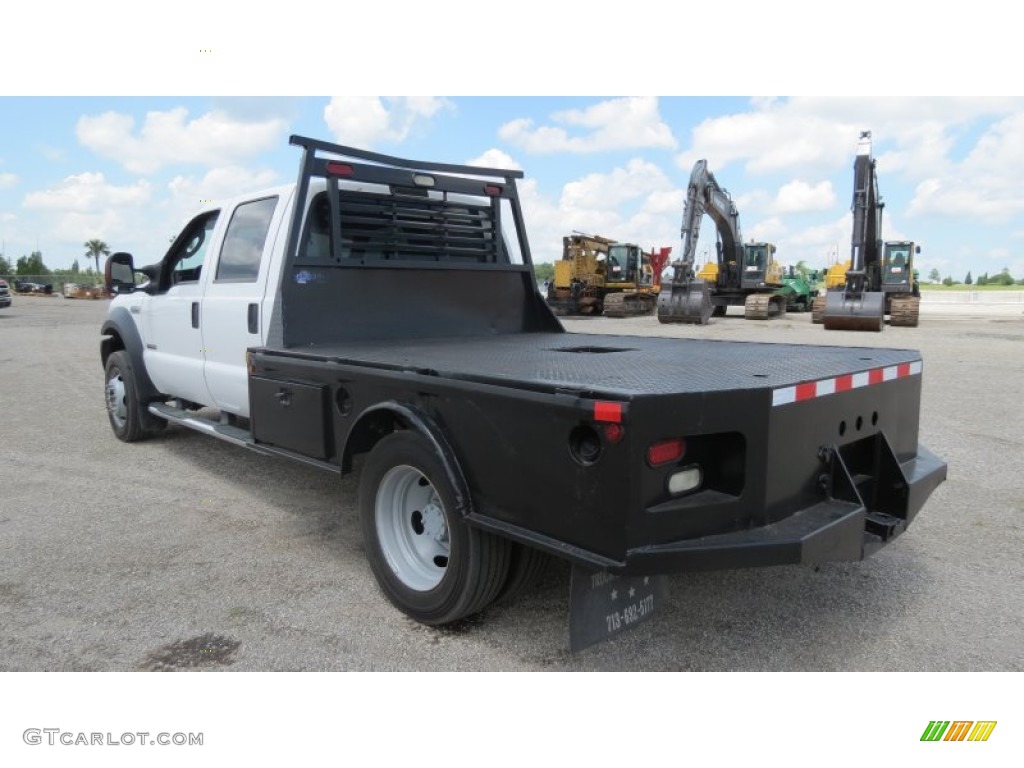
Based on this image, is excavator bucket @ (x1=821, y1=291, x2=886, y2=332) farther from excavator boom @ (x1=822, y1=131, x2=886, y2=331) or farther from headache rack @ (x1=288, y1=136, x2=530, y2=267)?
headache rack @ (x1=288, y1=136, x2=530, y2=267)

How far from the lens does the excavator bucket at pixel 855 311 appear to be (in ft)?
66.6

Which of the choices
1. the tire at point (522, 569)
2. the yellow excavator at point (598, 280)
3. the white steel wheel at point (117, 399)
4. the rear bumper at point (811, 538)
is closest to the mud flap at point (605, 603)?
the rear bumper at point (811, 538)

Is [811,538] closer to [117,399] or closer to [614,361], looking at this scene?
[614,361]

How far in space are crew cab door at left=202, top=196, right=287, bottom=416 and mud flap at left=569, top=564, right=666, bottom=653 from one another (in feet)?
9.38

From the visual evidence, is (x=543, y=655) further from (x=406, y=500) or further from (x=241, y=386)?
(x=241, y=386)

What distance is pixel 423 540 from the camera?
3.58 m

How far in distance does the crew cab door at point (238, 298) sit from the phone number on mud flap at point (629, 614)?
2.92m

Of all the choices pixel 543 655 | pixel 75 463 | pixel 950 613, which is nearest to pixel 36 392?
pixel 75 463

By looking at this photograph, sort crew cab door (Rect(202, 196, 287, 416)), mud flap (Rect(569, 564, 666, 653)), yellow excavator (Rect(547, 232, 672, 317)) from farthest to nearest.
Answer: yellow excavator (Rect(547, 232, 672, 317)) < crew cab door (Rect(202, 196, 287, 416)) < mud flap (Rect(569, 564, 666, 653))

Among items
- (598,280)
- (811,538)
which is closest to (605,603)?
(811,538)

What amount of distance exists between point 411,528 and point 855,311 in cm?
1961

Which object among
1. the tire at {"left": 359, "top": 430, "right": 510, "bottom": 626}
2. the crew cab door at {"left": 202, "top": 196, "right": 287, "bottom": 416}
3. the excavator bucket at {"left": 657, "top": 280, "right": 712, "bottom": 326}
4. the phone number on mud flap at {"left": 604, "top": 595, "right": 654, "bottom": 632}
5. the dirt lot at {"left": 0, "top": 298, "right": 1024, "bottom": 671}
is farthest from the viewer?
the excavator bucket at {"left": 657, "top": 280, "right": 712, "bottom": 326}

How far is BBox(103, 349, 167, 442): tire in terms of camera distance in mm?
6766

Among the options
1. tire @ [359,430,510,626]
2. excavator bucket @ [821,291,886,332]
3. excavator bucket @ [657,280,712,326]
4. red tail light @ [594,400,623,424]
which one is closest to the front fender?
tire @ [359,430,510,626]
